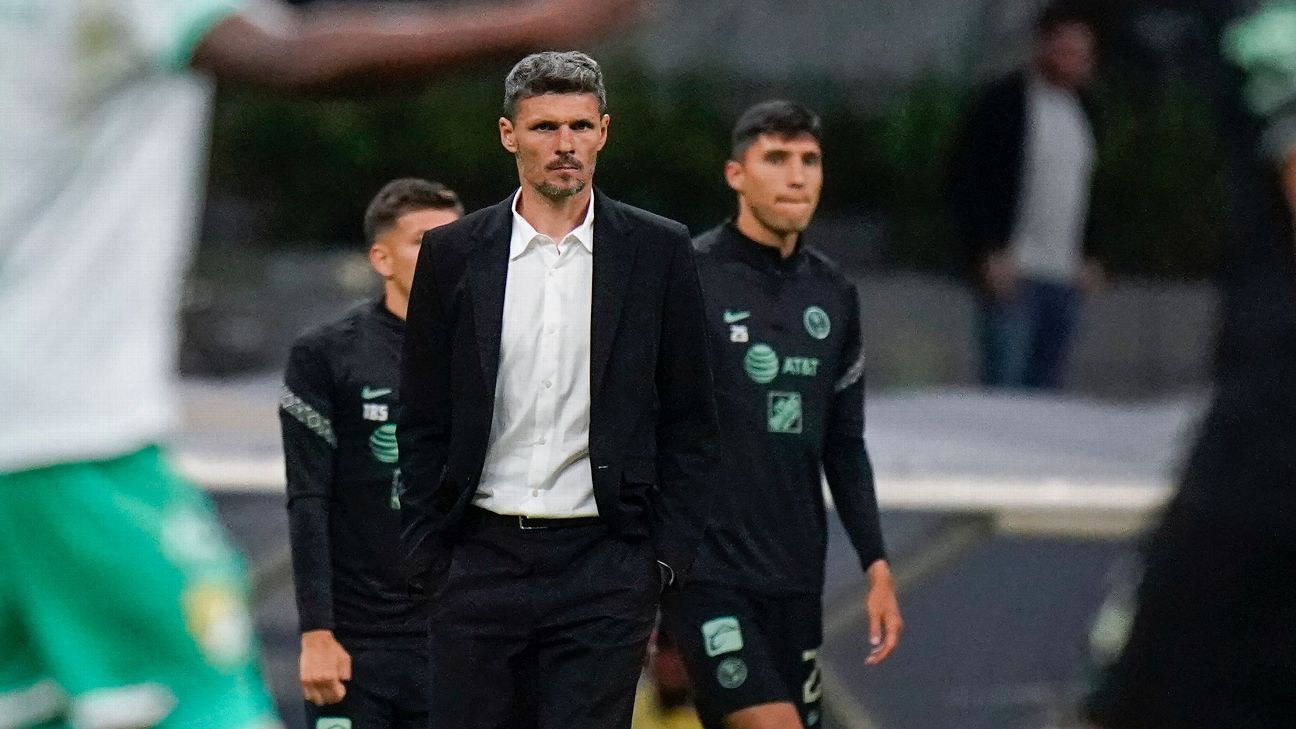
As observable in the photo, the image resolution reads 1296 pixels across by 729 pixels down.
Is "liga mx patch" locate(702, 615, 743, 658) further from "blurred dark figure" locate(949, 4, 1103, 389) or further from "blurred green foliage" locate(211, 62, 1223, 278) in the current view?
"blurred green foliage" locate(211, 62, 1223, 278)

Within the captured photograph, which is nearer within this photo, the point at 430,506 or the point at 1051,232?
the point at 430,506

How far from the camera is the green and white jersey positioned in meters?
3.04

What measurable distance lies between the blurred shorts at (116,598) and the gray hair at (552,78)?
1.48 meters

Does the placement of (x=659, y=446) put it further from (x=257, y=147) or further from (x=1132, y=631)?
(x=257, y=147)

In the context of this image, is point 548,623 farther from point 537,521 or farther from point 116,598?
point 116,598

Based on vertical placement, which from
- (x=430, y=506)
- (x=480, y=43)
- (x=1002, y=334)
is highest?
(x=480, y=43)

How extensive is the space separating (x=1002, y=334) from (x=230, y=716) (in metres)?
8.07

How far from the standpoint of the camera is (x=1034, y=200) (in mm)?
10547

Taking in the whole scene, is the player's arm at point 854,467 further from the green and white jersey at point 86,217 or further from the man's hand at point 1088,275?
the man's hand at point 1088,275

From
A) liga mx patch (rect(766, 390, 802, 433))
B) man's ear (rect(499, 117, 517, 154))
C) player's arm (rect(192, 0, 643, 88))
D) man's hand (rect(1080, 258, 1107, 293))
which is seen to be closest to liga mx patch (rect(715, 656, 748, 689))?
liga mx patch (rect(766, 390, 802, 433))

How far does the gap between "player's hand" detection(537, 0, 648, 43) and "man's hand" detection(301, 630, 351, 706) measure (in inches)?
97.9

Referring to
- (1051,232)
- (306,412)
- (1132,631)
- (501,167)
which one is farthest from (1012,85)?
(1132,631)

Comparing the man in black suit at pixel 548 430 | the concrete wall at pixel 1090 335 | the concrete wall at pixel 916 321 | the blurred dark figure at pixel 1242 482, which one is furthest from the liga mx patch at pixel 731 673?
the concrete wall at pixel 1090 335

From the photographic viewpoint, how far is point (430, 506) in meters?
4.50
